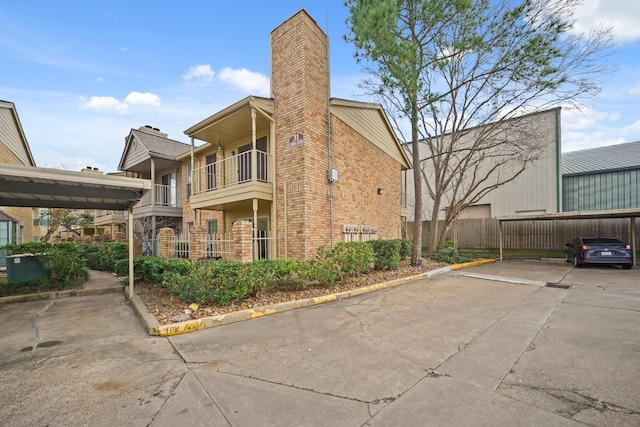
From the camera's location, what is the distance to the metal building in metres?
17.6

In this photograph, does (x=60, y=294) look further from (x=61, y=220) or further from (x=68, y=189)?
(x=61, y=220)

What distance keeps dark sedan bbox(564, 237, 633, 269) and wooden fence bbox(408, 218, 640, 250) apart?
4.85m

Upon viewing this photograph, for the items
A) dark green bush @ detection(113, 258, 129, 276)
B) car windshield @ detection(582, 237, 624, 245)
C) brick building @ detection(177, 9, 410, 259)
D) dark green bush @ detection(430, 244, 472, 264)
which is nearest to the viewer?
brick building @ detection(177, 9, 410, 259)

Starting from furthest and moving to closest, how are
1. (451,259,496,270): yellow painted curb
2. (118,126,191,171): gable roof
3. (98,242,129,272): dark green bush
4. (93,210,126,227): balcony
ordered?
(93,210,126,227): balcony < (118,126,191,171): gable roof < (98,242,129,272): dark green bush < (451,259,496,270): yellow painted curb

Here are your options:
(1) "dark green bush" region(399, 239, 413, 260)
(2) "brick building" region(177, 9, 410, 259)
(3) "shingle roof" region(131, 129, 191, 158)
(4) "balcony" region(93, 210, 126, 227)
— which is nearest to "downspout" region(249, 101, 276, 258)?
(2) "brick building" region(177, 9, 410, 259)

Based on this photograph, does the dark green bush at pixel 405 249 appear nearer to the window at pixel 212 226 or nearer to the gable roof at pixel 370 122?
the gable roof at pixel 370 122

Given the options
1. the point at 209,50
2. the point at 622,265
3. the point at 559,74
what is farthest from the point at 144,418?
the point at 622,265

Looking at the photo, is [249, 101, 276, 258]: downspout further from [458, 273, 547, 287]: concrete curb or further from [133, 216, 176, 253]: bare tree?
[133, 216, 176, 253]: bare tree

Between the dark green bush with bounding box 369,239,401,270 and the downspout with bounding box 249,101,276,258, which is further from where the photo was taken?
the dark green bush with bounding box 369,239,401,270

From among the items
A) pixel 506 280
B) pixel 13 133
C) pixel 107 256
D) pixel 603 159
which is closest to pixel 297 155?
pixel 506 280

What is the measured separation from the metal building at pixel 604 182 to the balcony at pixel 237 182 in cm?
1933

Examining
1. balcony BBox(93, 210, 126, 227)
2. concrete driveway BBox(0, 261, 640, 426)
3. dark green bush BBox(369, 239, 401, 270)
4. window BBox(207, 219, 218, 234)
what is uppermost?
balcony BBox(93, 210, 126, 227)

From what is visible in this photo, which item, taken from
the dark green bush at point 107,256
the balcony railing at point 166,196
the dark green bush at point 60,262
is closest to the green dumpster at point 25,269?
the dark green bush at point 60,262

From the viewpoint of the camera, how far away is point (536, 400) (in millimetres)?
2812
